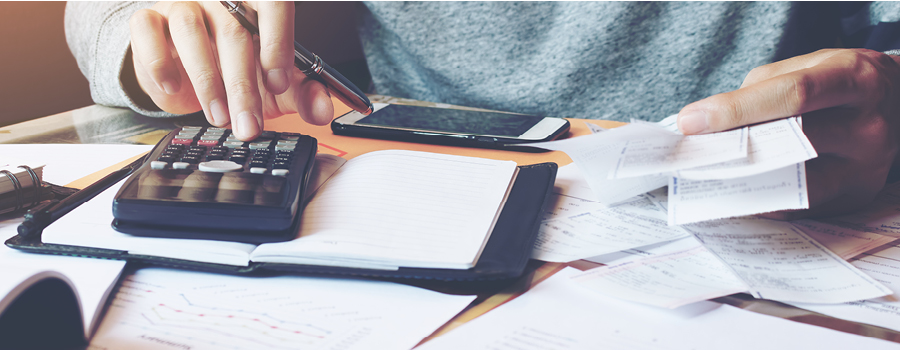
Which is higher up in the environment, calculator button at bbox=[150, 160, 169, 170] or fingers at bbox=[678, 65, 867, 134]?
fingers at bbox=[678, 65, 867, 134]

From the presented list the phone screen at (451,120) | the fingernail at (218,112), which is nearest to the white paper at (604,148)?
the phone screen at (451,120)

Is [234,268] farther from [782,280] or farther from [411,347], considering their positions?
[782,280]

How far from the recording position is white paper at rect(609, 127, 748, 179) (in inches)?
13.2

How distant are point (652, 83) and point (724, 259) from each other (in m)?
0.64

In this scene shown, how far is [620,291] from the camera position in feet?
0.99

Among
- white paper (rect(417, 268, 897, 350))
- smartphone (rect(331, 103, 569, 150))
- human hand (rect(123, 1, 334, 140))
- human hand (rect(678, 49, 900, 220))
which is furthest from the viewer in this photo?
smartphone (rect(331, 103, 569, 150))

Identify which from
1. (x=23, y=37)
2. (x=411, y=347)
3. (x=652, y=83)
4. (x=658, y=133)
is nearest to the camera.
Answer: (x=411, y=347)

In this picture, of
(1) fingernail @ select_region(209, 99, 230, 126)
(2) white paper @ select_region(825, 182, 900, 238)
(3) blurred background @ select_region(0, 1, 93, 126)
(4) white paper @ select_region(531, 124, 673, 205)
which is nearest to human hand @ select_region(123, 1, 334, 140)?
(1) fingernail @ select_region(209, 99, 230, 126)

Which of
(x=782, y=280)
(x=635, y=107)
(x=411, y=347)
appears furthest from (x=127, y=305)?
(x=635, y=107)

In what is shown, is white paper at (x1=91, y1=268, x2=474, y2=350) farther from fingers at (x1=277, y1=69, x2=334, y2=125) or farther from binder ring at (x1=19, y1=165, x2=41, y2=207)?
fingers at (x1=277, y1=69, x2=334, y2=125)

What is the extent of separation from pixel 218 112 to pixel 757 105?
0.48 m

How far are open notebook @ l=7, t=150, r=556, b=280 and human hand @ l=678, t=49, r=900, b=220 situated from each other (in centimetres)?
15

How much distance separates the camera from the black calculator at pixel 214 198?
33 centimetres

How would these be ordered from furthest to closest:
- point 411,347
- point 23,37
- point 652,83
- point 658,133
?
1. point 23,37
2. point 652,83
3. point 658,133
4. point 411,347
